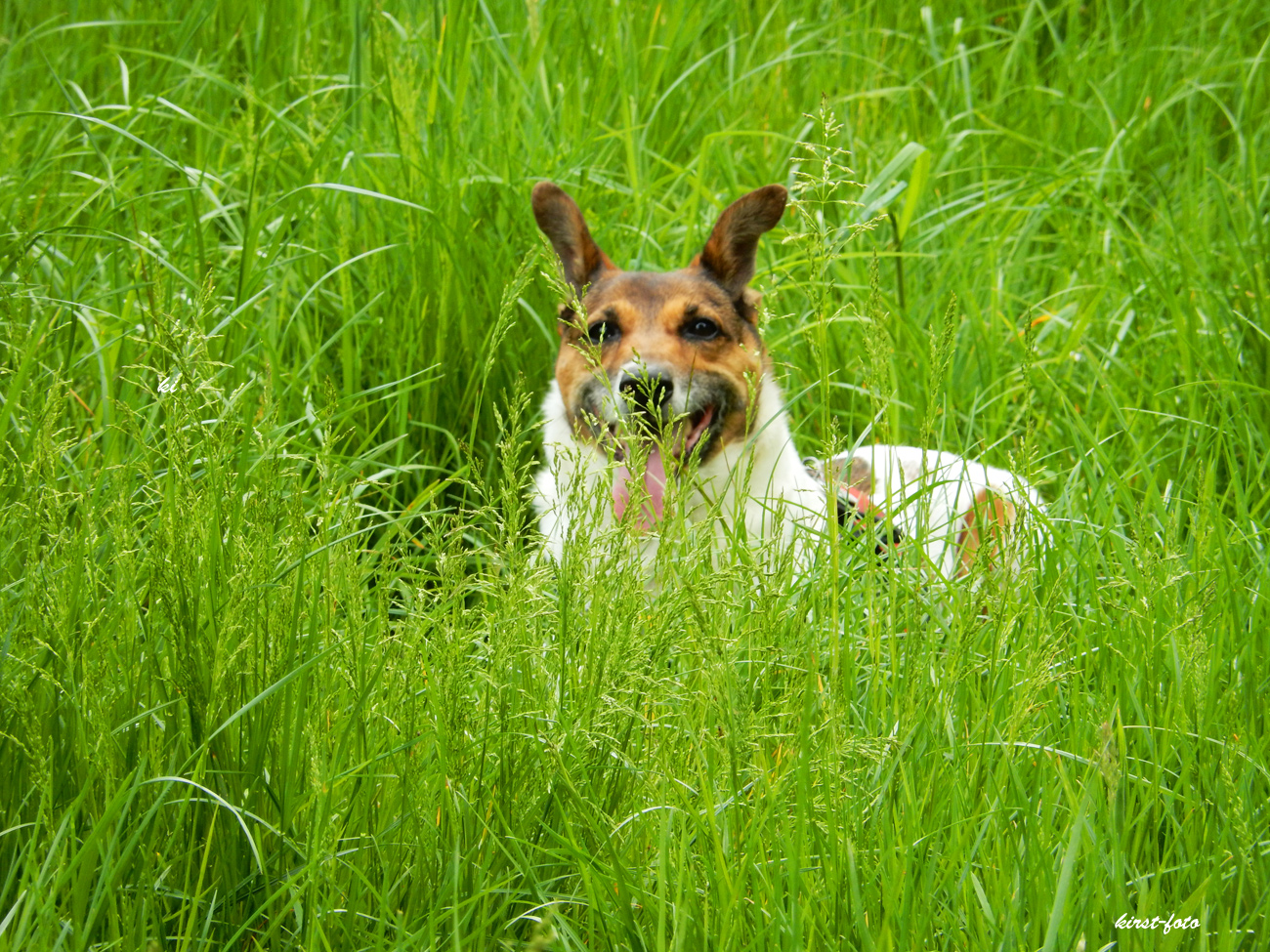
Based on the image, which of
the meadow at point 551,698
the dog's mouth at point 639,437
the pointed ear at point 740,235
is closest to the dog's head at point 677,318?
the pointed ear at point 740,235

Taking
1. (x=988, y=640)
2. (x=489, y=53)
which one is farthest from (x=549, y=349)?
(x=988, y=640)

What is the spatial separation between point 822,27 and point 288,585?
441cm

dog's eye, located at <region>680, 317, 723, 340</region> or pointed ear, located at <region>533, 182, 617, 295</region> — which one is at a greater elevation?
pointed ear, located at <region>533, 182, 617, 295</region>

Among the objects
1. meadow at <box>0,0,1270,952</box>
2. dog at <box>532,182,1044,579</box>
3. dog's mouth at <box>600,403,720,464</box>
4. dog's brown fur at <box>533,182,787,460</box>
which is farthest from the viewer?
dog's brown fur at <box>533,182,787,460</box>

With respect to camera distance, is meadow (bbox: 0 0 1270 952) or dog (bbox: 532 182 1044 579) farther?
dog (bbox: 532 182 1044 579)

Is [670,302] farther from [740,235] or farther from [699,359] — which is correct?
[740,235]

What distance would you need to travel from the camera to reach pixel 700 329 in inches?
151

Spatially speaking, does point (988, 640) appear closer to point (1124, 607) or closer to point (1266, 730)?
point (1124, 607)

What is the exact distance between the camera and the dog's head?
3.68 meters

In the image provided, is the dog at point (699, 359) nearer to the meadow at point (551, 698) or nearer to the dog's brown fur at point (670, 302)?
the dog's brown fur at point (670, 302)

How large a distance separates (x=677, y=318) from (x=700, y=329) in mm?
104

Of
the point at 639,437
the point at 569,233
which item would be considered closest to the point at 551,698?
the point at 639,437

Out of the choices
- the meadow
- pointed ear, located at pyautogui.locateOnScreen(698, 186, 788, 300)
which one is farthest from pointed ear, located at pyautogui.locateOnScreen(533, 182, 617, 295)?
the meadow

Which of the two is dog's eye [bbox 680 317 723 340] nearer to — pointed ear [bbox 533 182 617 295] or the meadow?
pointed ear [bbox 533 182 617 295]
